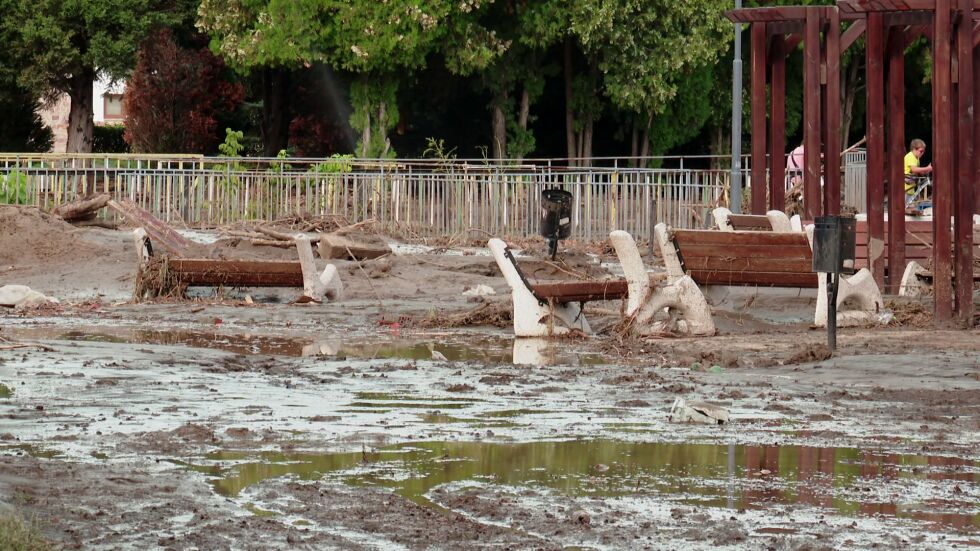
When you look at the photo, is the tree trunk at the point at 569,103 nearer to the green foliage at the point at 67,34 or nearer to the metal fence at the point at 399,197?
the green foliage at the point at 67,34

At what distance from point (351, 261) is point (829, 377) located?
1395cm

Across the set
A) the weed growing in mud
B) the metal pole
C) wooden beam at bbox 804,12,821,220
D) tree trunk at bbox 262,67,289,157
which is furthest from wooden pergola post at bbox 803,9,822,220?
tree trunk at bbox 262,67,289,157

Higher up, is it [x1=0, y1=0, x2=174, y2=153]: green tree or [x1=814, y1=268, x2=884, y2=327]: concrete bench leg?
[x1=0, y1=0, x2=174, y2=153]: green tree

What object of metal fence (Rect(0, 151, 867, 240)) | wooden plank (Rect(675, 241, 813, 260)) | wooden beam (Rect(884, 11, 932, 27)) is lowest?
wooden plank (Rect(675, 241, 813, 260))

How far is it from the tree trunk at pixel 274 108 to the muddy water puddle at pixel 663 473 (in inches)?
1682

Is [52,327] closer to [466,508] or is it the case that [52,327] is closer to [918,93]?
[466,508]

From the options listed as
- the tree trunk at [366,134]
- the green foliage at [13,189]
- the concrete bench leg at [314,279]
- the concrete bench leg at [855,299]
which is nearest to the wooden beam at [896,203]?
the concrete bench leg at [855,299]

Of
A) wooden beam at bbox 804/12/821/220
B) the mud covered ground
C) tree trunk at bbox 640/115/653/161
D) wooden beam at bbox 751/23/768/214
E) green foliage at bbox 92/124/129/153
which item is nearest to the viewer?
the mud covered ground

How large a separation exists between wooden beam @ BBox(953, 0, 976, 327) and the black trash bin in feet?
28.0

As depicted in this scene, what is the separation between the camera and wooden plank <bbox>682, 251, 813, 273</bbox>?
18.1 m

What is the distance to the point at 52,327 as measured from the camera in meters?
18.7

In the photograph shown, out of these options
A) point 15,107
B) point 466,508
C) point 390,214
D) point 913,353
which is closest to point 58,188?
point 390,214

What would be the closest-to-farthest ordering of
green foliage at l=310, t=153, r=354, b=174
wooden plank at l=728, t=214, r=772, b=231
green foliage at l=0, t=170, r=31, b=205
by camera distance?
wooden plank at l=728, t=214, r=772, b=231
green foliage at l=0, t=170, r=31, b=205
green foliage at l=310, t=153, r=354, b=174

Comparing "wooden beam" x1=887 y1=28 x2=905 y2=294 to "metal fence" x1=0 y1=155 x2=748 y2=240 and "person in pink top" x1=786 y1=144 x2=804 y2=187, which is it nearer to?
"person in pink top" x1=786 y1=144 x2=804 y2=187
